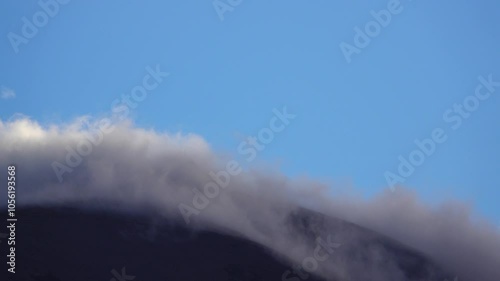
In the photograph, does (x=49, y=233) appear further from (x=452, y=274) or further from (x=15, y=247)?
(x=452, y=274)

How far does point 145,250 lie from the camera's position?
14038 cm

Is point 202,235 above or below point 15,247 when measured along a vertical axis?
above

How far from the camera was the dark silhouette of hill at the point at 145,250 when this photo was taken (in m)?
124

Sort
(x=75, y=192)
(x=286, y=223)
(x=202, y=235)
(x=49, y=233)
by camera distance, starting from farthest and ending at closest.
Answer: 1. (x=286, y=223)
2. (x=202, y=235)
3. (x=75, y=192)
4. (x=49, y=233)


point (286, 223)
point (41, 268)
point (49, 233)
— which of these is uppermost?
point (286, 223)

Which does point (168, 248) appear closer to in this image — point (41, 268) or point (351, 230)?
point (41, 268)

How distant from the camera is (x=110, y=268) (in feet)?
417

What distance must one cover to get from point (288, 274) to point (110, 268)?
45.8 meters

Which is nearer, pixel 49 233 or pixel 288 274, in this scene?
pixel 49 233

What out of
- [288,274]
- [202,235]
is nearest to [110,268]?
[202,235]

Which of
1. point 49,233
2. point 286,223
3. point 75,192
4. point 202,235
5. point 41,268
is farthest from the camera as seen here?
point 286,223

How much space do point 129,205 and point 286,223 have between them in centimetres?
4169

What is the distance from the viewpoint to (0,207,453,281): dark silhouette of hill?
408ft

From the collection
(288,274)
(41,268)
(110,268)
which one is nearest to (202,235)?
(288,274)
